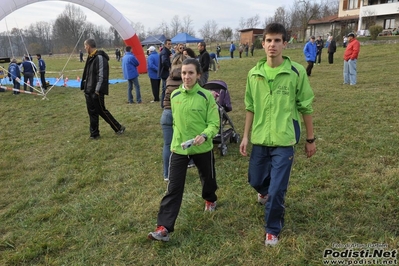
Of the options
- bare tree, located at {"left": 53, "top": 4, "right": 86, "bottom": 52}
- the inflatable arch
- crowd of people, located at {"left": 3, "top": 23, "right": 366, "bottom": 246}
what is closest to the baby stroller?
crowd of people, located at {"left": 3, "top": 23, "right": 366, "bottom": 246}

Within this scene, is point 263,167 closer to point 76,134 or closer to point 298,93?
point 298,93

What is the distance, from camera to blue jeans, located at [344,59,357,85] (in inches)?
411

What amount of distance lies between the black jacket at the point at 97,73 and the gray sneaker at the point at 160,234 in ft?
12.9

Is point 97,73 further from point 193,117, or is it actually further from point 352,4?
point 352,4

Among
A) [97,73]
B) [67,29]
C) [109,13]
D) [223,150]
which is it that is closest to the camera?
[223,150]

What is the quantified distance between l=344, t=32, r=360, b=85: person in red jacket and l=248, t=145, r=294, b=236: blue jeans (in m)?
9.05

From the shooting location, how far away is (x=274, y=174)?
262 centimetres

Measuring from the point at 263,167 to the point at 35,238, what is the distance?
2.43m

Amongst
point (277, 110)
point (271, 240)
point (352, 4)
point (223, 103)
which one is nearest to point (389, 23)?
point (352, 4)

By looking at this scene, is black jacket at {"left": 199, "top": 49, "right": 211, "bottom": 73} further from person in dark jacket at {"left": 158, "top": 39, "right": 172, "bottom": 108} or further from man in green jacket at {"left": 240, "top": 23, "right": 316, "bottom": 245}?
man in green jacket at {"left": 240, "top": 23, "right": 316, "bottom": 245}

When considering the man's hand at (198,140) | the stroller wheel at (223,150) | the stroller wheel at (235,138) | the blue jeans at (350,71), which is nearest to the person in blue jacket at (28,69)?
the stroller wheel at (235,138)

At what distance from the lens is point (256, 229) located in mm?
2977

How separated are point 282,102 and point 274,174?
0.63 m

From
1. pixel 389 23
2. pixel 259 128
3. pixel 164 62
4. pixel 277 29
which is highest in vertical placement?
pixel 389 23
